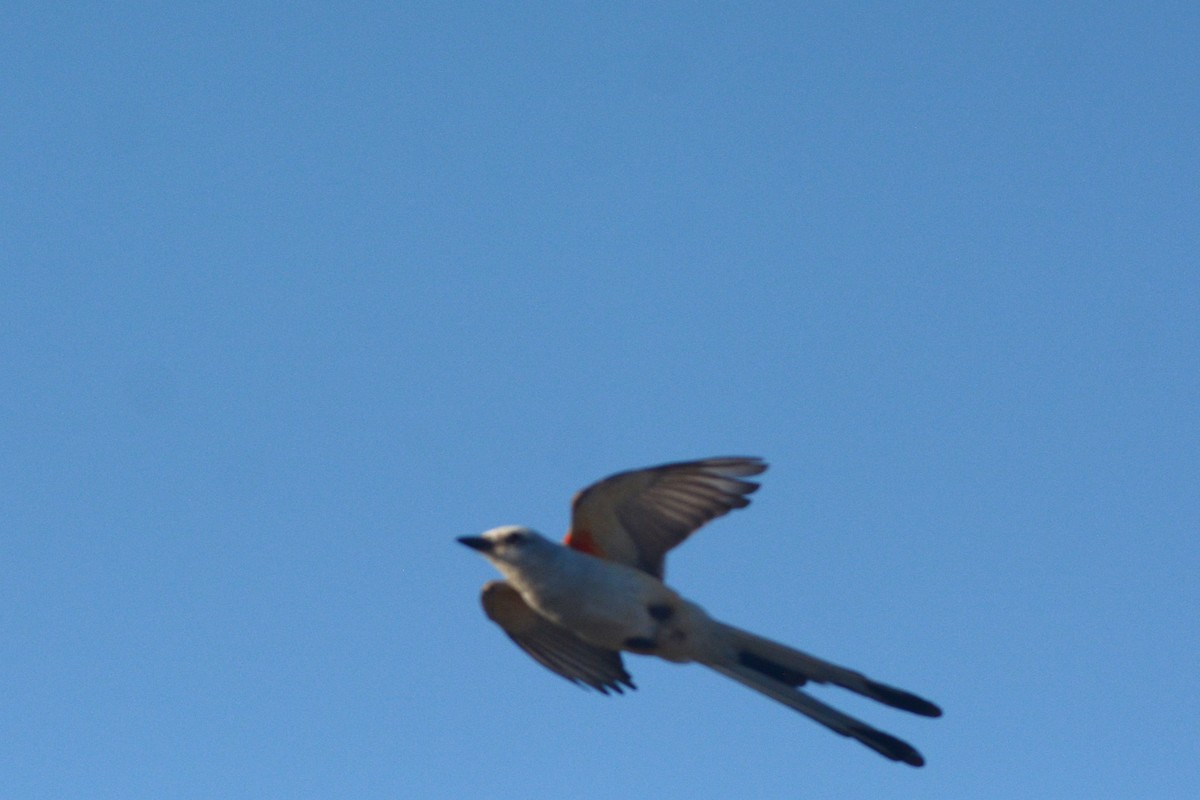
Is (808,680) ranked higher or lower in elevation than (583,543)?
lower

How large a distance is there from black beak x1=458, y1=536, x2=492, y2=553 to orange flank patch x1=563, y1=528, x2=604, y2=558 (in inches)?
39.2

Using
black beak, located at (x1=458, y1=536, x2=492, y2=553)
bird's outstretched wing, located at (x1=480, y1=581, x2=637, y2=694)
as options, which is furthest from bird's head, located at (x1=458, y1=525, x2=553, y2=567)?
bird's outstretched wing, located at (x1=480, y1=581, x2=637, y2=694)

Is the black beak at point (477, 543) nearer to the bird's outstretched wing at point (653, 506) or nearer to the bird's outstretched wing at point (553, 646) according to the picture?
the bird's outstretched wing at point (653, 506)

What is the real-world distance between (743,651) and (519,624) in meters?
2.42

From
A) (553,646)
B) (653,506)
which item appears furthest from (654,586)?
(553,646)

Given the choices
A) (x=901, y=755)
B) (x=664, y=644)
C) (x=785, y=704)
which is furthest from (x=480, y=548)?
(x=901, y=755)

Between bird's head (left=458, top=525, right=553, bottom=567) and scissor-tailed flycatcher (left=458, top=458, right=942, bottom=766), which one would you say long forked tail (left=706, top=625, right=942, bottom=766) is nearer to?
scissor-tailed flycatcher (left=458, top=458, right=942, bottom=766)

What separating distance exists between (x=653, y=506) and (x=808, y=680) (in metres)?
1.88

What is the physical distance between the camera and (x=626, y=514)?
13617 mm

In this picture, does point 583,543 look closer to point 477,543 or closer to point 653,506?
point 653,506

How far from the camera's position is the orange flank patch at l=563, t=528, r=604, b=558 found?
13.6 m

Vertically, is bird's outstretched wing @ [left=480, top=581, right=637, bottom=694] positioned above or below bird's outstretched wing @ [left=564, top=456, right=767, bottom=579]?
below

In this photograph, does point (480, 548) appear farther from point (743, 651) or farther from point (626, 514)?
point (743, 651)

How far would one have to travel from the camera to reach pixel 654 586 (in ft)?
42.9
